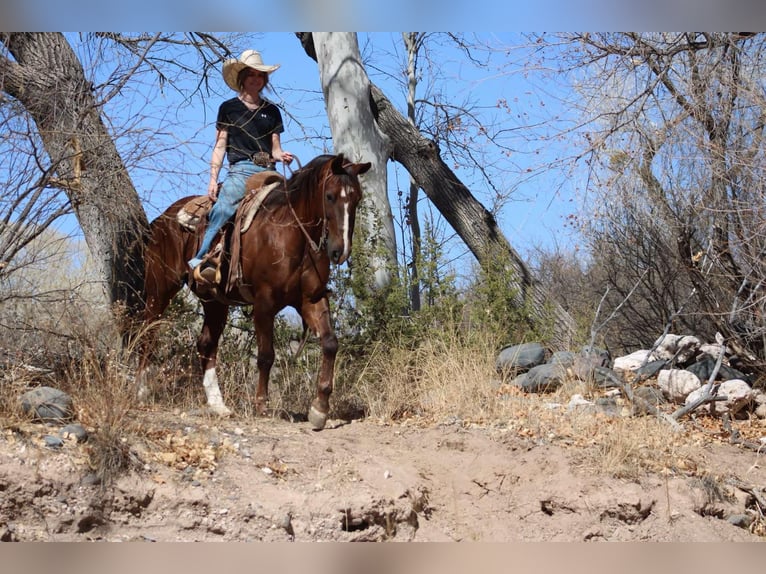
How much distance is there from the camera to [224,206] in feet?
31.0

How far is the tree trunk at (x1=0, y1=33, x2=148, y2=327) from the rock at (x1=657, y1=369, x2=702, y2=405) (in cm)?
594

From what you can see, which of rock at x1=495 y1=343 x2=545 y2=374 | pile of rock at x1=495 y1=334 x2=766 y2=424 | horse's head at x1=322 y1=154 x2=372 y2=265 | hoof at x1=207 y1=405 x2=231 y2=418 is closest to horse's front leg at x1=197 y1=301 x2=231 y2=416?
hoof at x1=207 y1=405 x2=231 y2=418

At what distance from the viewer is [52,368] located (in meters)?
9.38

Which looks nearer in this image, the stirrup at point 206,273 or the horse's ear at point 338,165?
the horse's ear at point 338,165

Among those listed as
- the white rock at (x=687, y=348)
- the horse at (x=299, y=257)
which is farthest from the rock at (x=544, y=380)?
the horse at (x=299, y=257)

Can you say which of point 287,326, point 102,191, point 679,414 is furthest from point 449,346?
point 102,191

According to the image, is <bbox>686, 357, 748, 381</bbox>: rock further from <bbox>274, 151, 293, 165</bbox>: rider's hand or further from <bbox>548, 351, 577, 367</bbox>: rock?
<bbox>274, 151, 293, 165</bbox>: rider's hand

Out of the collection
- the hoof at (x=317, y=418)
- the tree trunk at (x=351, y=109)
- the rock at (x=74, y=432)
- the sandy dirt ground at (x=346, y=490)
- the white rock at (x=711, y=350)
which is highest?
the tree trunk at (x=351, y=109)

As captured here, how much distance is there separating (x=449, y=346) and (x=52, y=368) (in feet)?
14.1

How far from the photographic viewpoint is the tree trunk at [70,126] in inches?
347

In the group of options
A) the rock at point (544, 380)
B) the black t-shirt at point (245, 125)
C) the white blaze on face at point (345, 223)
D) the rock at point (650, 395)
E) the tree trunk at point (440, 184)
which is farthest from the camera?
the tree trunk at point (440, 184)

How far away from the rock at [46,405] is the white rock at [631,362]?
655cm

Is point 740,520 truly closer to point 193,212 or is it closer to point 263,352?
point 263,352

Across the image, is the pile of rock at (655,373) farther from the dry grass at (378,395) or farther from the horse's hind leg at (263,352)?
the horse's hind leg at (263,352)
